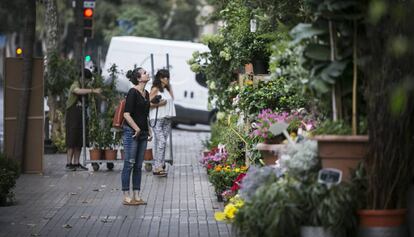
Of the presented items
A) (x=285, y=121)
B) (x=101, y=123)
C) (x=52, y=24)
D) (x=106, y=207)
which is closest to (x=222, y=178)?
(x=106, y=207)

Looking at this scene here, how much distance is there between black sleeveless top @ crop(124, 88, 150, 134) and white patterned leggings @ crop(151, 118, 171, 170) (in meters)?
3.96

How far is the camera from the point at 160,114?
690 inches

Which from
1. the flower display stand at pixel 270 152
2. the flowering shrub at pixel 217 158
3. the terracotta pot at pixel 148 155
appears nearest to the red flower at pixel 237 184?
the flower display stand at pixel 270 152

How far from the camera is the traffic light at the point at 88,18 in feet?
80.6

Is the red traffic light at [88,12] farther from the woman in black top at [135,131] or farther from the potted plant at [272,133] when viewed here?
the potted plant at [272,133]

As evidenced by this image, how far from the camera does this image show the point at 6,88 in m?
17.9

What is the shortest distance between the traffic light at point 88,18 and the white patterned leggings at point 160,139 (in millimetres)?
7595

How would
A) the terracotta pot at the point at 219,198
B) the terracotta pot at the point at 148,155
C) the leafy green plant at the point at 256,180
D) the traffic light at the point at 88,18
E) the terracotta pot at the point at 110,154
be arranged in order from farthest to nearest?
the traffic light at the point at 88,18 → the terracotta pot at the point at 110,154 → the terracotta pot at the point at 148,155 → the terracotta pot at the point at 219,198 → the leafy green plant at the point at 256,180

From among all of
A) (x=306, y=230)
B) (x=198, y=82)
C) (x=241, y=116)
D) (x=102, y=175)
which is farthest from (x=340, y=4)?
(x=198, y=82)

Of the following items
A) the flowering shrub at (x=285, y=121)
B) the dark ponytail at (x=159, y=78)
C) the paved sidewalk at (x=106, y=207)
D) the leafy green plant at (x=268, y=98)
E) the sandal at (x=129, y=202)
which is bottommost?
the paved sidewalk at (x=106, y=207)

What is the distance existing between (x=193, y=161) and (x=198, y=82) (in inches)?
414

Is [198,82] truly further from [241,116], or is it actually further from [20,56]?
[241,116]

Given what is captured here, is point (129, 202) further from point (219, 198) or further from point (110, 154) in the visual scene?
point (110, 154)

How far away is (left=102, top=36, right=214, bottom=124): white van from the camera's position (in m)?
29.6
